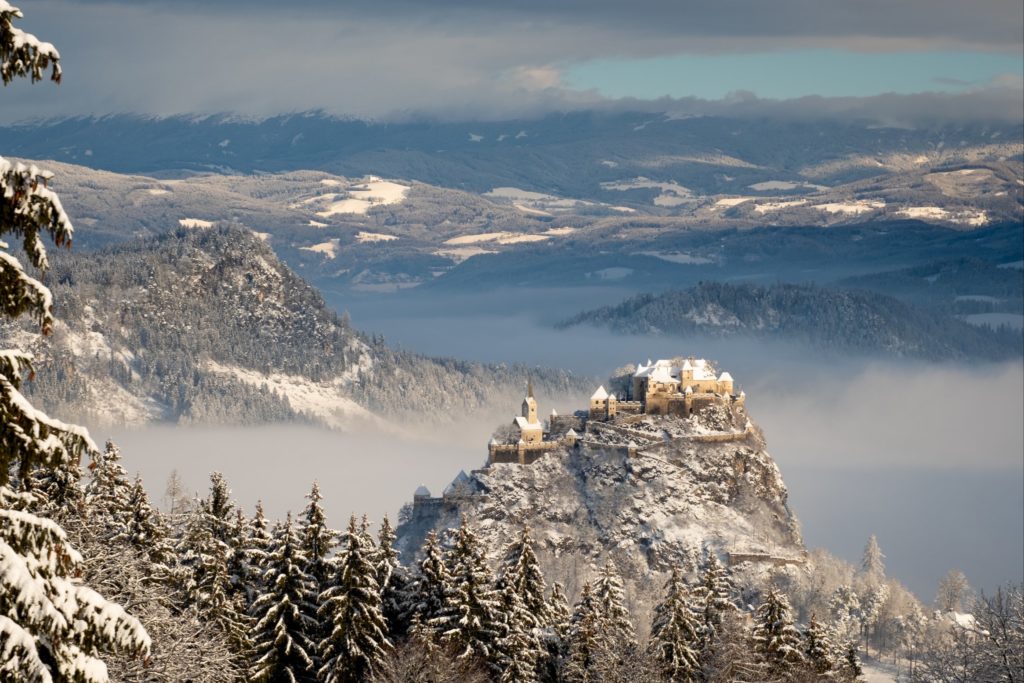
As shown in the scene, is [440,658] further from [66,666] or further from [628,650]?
[66,666]

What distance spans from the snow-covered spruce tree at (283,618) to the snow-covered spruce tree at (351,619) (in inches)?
41.9

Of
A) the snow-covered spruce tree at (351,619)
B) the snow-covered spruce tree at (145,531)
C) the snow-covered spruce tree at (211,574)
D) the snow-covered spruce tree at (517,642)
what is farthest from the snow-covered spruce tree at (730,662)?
the snow-covered spruce tree at (145,531)

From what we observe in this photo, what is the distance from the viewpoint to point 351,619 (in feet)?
260

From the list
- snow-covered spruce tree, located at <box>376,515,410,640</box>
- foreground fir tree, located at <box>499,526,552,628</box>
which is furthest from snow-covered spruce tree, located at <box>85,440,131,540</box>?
foreground fir tree, located at <box>499,526,552,628</box>

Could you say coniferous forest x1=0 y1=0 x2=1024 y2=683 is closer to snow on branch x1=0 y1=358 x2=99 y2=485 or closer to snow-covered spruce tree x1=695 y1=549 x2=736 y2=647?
snow-covered spruce tree x1=695 y1=549 x2=736 y2=647

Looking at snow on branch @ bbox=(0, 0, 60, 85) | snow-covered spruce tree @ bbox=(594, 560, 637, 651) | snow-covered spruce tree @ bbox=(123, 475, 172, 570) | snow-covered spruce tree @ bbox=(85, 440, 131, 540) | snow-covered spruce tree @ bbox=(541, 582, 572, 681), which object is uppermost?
snow on branch @ bbox=(0, 0, 60, 85)

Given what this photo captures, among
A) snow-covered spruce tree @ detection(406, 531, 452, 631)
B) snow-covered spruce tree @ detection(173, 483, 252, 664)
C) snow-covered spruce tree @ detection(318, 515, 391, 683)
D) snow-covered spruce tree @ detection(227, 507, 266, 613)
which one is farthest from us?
snow-covered spruce tree @ detection(406, 531, 452, 631)

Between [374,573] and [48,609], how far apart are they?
5849 cm

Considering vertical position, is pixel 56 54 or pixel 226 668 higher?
pixel 56 54

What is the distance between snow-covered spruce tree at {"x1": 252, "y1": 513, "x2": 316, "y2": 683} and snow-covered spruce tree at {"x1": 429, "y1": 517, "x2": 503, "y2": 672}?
8.04 metres

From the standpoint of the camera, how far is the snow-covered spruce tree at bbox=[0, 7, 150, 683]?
25562 millimetres

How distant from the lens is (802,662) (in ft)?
303

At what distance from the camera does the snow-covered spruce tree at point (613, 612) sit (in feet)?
308

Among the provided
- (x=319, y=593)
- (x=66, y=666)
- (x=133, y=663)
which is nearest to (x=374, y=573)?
(x=319, y=593)
